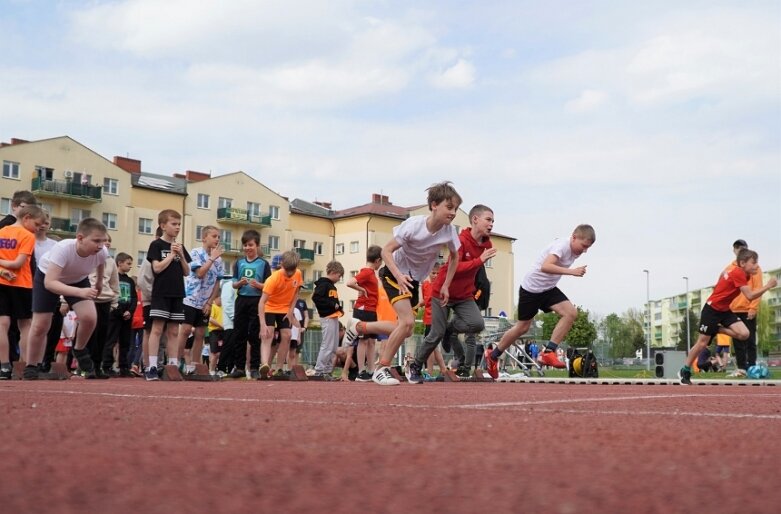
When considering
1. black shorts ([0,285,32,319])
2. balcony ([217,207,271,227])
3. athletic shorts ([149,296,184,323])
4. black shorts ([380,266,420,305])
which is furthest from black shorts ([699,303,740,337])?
balcony ([217,207,271,227])

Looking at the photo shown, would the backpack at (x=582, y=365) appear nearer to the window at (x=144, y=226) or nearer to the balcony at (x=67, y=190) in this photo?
the balcony at (x=67, y=190)

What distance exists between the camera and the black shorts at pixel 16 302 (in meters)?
9.30

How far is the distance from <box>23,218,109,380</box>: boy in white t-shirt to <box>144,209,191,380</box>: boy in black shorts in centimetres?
68

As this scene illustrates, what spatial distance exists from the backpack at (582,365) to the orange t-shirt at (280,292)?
17.5 ft

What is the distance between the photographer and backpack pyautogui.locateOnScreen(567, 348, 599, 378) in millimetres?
14812

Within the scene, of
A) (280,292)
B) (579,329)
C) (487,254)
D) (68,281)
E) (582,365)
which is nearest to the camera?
(68,281)

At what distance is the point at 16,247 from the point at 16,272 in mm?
252

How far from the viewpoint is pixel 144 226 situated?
6812 centimetres

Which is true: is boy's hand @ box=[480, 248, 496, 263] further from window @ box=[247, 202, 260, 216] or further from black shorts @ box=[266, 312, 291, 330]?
window @ box=[247, 202, 260, 216]

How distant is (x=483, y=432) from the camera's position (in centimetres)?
314

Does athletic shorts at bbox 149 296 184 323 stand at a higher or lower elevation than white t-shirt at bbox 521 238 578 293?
lower

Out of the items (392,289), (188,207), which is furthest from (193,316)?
(188,207)

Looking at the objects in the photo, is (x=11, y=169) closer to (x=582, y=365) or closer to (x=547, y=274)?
(x=582, y=365)

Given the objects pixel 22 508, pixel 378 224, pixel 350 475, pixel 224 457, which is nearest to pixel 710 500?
pixel 350 475
